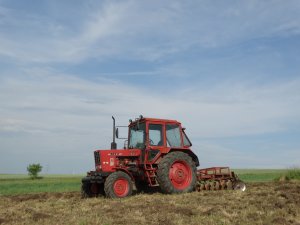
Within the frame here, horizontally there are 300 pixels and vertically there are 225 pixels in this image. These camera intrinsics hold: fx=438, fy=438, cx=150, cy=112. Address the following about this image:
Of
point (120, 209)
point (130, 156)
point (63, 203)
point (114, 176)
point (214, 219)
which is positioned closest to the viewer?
point (214, 219)

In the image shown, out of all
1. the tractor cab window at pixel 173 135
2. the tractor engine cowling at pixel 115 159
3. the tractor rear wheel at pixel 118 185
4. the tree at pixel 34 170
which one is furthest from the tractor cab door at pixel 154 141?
the tree at pixel 34 170

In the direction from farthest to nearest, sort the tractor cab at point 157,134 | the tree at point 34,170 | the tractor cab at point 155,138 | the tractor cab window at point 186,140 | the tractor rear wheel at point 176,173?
the tree at point 34,170 → the tractor cab window at point 186,140 → the tractor cab at point 157,134 → the tractor cab at point 155,138 → the tractor rear wheel at point 176,173

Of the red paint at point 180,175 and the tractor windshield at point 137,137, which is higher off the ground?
the tractor windshield at point 137,137

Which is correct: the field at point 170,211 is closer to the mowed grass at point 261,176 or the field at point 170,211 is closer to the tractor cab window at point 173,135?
the tractor cab window at point 173,135

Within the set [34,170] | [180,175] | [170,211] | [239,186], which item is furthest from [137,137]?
[34,170]

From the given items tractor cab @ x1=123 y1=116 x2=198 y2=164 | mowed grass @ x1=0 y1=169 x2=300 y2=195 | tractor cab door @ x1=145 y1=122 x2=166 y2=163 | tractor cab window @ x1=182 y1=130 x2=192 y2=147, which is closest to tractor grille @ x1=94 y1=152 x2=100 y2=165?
tractor cab @ x1=123 y1=116 x2=198 y2=164

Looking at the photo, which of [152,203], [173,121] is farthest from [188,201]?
[173,121]

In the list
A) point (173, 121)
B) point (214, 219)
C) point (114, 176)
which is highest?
point (173, 121)

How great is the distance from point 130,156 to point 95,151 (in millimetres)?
1176

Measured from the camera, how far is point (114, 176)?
1284 centimetres

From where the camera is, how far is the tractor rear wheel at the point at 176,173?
43.8ft

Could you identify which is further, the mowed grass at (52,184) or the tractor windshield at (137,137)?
the mowed grass at (52,184)

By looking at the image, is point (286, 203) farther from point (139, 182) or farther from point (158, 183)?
point (139, 182)

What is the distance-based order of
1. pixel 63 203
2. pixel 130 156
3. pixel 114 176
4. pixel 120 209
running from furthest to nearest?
1. pixel 130 156
2. pixel 114 176
3. pixel 63 203
4. pixel 120 209
